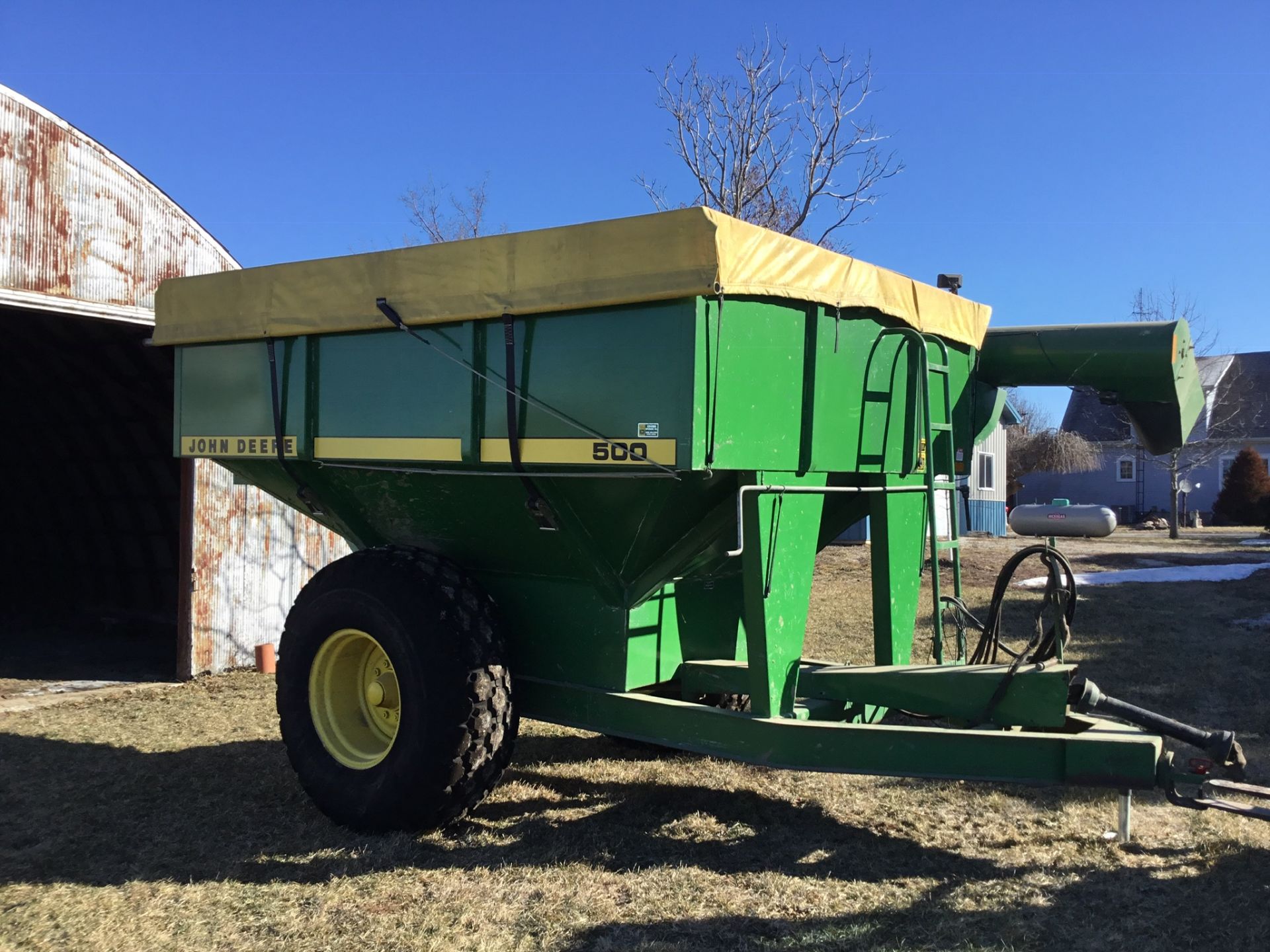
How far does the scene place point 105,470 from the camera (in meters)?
12.1

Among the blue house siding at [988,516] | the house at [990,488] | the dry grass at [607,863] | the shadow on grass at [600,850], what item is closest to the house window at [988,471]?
the house at [990,488]

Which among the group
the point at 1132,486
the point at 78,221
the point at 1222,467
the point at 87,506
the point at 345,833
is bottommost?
the point at 345,833

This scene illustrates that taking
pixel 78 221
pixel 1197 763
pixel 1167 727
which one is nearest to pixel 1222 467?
pixel 1167 727

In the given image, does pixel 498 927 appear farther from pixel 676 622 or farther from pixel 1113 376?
pixel 1113 376

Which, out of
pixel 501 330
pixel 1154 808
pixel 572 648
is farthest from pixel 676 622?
pixel 1154 808

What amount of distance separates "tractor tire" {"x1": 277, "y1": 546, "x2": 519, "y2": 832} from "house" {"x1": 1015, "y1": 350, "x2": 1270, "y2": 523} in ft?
121

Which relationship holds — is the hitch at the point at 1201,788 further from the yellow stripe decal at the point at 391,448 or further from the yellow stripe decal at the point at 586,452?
the yellow stripe decal at the point at 391,448

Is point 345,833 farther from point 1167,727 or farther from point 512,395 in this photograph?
point 1167,727

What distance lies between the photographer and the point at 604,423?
14.7 ft

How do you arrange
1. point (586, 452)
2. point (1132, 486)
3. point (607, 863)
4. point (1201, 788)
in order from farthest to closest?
point (1132, 486) → point (607, 863) → point (586, 452) → point (1201, 788)

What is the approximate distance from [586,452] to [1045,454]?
39.7m

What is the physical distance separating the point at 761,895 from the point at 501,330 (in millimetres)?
2723

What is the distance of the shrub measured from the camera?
36031 millimetres

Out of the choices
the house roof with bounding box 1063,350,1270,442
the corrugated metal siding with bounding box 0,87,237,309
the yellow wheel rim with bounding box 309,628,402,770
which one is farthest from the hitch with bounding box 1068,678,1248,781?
the house roof with bounding box 1063,350,1270,442
